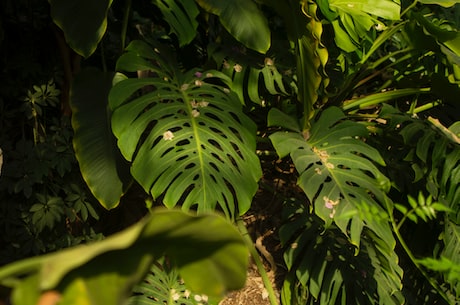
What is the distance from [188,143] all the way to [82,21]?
566 mm

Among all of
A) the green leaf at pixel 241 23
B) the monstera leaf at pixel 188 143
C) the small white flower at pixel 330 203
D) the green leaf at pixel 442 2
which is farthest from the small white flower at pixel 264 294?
the green leaf at pixel 442 2

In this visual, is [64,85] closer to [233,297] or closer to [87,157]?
[87,157]

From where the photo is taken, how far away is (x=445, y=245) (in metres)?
2.89

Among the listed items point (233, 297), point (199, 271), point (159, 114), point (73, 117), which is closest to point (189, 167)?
point (159, 114)

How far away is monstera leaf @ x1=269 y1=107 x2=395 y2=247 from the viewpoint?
97.9 inches

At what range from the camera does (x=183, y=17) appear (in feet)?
9.77

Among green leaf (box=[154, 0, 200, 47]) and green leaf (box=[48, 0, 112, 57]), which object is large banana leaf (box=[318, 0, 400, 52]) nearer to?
green leaf (box=[154, 0, 200, 47])

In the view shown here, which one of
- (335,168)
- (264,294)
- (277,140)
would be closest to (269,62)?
(277,140)

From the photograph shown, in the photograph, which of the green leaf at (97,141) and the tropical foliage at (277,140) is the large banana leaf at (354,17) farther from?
the green leaf at (97,141)

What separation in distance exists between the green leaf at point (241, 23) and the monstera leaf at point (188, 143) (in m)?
0.23

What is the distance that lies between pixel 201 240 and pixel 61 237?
2.09m

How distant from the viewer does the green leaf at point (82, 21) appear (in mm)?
2602

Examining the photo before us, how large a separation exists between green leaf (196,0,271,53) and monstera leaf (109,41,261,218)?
23cm

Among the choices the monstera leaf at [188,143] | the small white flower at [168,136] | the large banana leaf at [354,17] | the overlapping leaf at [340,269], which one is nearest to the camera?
the monstera leaf at [188,143]
